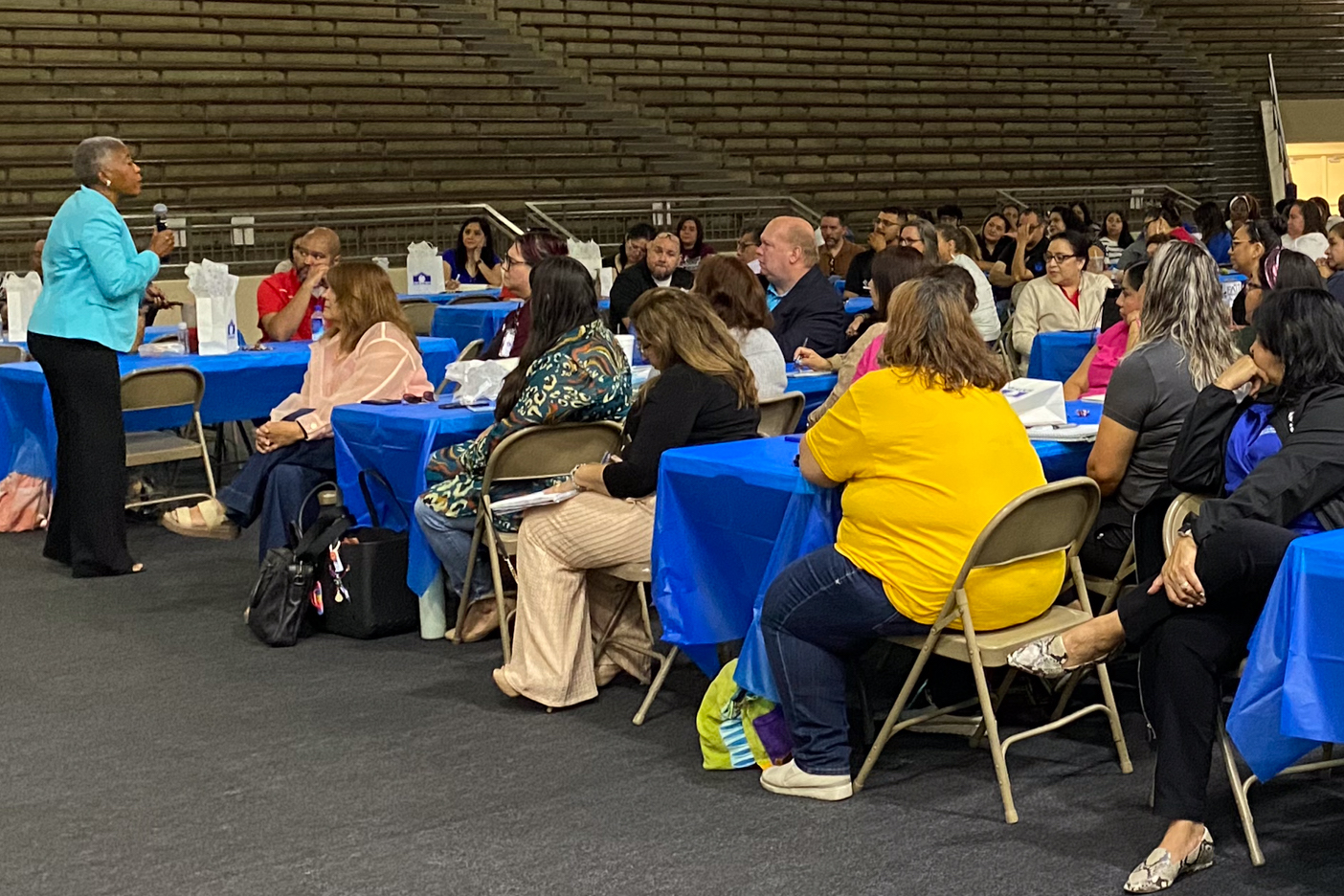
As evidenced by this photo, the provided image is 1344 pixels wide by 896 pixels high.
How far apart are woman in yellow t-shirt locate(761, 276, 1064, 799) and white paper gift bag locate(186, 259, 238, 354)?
3649mm

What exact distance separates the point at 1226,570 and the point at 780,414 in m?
1.98

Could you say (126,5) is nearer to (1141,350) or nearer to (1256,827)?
(1141,350)

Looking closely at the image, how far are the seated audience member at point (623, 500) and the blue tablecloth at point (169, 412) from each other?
250 centimetres

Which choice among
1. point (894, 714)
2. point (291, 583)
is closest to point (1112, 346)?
point (894, 714)

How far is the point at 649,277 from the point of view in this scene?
24.8 ft

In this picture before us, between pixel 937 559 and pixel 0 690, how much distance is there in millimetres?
2445

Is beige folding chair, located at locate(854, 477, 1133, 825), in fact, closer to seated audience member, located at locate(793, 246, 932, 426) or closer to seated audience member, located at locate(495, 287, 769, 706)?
seated audience member, located at locate(495, 287, 769, 706)

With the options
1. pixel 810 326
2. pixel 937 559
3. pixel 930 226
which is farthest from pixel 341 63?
pixel 937 559

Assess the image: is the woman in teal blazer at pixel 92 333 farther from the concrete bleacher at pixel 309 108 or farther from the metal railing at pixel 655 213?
the metal railing at pixel 655 213

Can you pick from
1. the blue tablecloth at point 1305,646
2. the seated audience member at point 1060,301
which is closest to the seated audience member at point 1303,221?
the seated audience member at point 1060,301

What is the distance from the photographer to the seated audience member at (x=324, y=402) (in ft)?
15.9

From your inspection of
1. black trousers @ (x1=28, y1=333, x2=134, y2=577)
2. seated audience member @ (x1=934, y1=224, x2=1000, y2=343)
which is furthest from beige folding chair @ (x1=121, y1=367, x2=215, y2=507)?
seated audience member @ (x1=934, y1=224, x2=1000, y2=343)

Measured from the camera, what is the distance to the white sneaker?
313 centimetres

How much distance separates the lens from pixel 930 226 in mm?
7129
